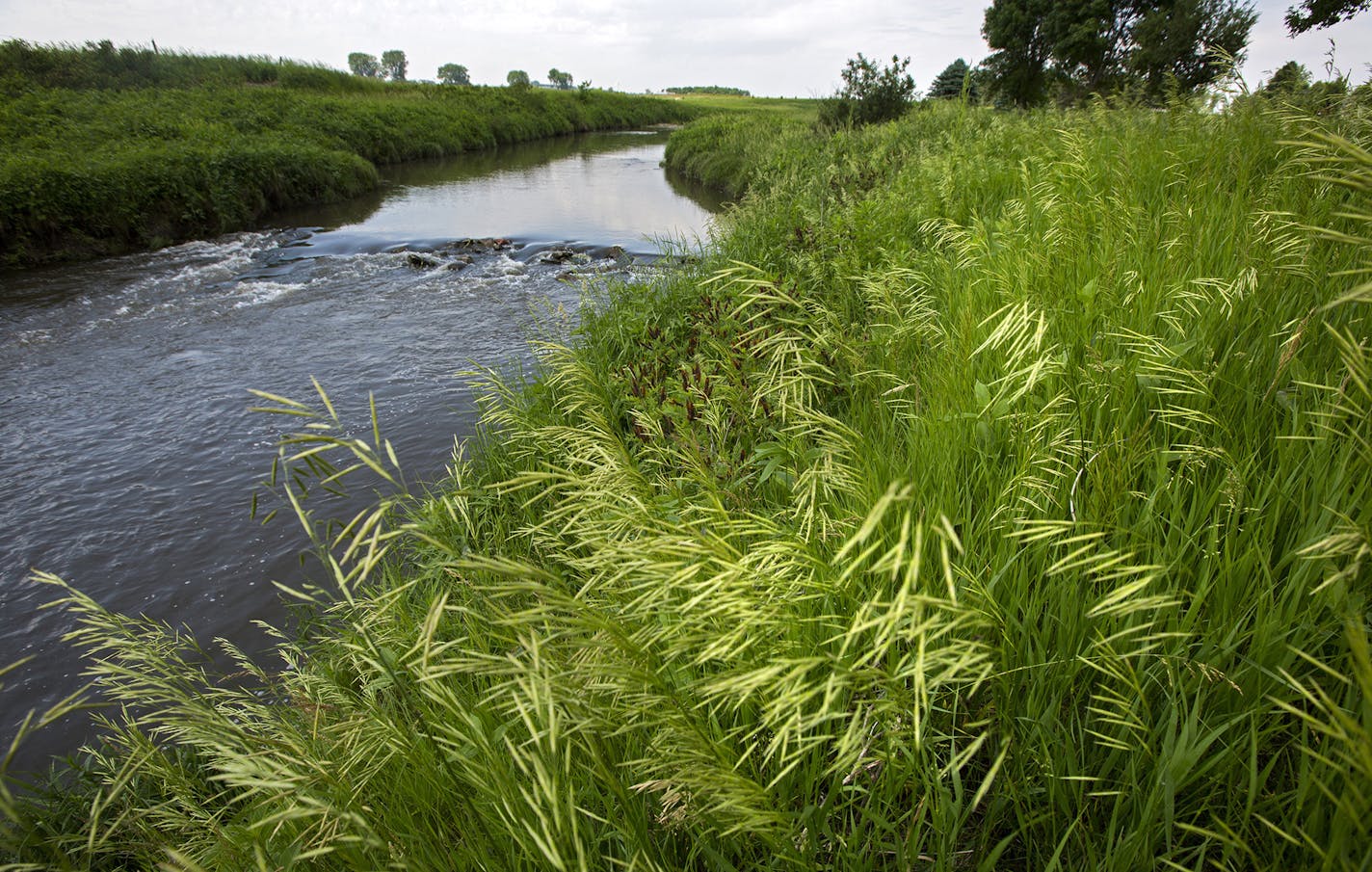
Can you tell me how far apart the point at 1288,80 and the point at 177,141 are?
1934cm

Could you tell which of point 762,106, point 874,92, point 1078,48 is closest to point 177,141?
point 874,92

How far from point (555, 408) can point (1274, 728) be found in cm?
375

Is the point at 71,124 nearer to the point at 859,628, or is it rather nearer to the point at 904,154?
the point at 904,154

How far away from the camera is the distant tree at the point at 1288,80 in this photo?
14.4ft

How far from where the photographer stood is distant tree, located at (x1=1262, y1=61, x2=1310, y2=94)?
173 inches

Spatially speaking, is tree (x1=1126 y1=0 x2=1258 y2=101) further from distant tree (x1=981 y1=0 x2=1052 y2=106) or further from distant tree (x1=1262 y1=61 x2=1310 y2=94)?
distant tree (x1=1262 y1=61 x2=1310 y2=94)

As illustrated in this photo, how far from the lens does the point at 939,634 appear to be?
0.96 m

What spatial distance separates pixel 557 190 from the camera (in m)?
19.3

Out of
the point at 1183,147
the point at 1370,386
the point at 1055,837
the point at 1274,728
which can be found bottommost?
the point at 1055,837

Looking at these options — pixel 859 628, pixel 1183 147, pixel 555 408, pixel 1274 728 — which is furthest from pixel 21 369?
pixel 1183 147

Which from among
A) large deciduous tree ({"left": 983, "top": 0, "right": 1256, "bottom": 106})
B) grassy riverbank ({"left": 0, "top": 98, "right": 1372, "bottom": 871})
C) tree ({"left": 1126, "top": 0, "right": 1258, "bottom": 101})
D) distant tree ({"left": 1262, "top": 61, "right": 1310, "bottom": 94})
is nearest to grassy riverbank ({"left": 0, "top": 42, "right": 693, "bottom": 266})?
grassy riverbank ({"left": 0, "top": 98, "right": 1372, "bottom": 871})

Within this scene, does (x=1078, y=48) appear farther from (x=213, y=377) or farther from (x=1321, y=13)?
(x=213, y=377)

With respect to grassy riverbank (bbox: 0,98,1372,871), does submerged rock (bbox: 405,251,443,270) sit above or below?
below

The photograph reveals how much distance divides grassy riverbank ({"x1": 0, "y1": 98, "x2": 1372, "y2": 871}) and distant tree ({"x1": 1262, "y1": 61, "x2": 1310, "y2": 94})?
2.39 metres
